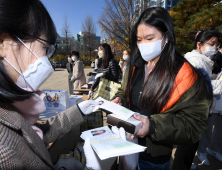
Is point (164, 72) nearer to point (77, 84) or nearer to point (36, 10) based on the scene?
point (36, 10)

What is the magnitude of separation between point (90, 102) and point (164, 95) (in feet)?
2.66

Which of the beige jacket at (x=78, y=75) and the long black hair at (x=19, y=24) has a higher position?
the long black hair at (x=19, y=24)

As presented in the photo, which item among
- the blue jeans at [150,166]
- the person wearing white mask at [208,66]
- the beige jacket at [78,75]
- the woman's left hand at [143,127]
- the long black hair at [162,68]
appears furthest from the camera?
the beige jacket at [78,75]

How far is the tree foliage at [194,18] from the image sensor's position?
6402 mm

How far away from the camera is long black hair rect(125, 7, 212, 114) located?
3.74 feet

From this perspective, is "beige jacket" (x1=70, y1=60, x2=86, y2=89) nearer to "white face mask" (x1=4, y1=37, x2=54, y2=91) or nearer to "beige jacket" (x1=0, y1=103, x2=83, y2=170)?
"white face mask" (x1=4, y1=37, x2=54, y2=91)

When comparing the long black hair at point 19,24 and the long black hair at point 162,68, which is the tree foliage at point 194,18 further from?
the long black hair at point 19,24

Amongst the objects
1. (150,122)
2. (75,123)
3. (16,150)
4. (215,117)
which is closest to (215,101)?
(215,117)

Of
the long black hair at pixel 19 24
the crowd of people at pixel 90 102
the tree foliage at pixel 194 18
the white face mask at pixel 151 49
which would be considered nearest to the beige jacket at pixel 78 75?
the crowd of people at pixel 90 102

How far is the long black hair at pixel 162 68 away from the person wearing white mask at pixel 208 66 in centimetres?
77

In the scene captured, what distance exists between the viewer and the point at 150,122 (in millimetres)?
1027

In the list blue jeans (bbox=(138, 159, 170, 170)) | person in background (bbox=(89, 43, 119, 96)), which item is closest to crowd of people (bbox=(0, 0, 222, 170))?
blue jeans (bbox=(138, 159, 170, 170))

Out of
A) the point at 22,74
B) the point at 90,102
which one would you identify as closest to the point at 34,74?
the point at 22,74

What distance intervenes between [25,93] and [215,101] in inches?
100
